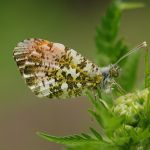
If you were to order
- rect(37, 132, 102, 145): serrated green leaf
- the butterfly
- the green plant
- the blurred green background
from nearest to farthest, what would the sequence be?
the green plant, rect(37, 132, 102, 145): serrated green leaf, the butterfly, the blurred green background

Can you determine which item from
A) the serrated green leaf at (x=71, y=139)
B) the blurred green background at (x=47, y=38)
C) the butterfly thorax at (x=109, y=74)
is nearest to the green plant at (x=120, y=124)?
the serrated green leaf at (x=71, y=139)

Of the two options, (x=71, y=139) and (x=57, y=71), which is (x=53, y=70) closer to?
(x=57, y=71)

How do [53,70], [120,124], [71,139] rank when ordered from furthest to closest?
1. [53,70]
2. [71,139]
3. [120,124]

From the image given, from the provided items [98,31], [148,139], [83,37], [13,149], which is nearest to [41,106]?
[13,149]

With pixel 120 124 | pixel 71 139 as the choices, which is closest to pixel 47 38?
pixel 71 139

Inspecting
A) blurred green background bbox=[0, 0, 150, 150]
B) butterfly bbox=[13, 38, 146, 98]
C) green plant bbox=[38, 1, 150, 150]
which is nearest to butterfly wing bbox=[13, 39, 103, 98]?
butterfly bbox=[13, 38, 146, 98]

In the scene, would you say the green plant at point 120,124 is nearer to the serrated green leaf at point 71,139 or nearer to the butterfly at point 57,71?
the serrated green leaf at point 71,139

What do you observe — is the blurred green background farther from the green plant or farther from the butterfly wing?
the green plant
